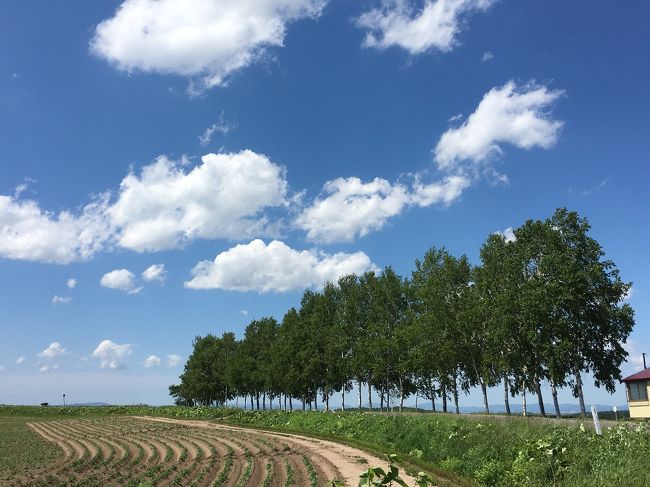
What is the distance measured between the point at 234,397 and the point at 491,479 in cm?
10072

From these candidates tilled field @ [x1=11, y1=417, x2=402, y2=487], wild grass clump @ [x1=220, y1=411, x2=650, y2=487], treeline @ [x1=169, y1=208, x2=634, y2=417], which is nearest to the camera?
wild grass clump @ [x1=220, y1=411, x2=650, y2=487]

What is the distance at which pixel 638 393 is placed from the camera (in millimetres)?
43969

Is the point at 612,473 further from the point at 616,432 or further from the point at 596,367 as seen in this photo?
the point at 596,367

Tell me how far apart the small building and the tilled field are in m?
28.7

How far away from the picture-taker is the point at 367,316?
6762 cm

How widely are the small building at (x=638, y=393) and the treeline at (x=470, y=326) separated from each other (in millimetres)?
3050

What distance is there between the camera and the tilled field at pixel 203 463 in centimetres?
2097

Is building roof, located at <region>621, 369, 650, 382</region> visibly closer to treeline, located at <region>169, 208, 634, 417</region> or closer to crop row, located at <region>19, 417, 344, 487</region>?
treeline, located at <region>169, 208, 634, 417</region>

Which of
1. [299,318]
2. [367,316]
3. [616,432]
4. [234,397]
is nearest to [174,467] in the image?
[616,432]

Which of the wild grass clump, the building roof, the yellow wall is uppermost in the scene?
the building roof

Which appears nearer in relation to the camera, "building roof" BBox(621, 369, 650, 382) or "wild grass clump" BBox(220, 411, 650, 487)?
"wild grass clump" BBox(220, 411, 650, 487)

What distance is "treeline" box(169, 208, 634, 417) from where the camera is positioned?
40812mm

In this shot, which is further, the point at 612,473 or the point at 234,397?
the point at 234,397

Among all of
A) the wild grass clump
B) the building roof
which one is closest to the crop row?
the wild grass clump
